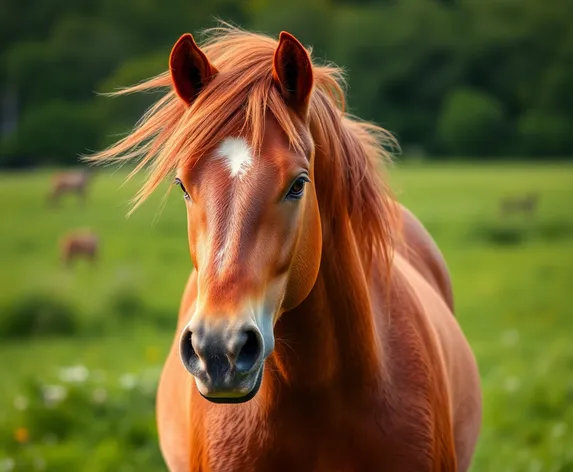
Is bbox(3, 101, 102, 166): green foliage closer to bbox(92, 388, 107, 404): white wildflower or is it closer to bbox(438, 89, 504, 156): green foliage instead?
bbox(438, 89, 504, 156): green foliage

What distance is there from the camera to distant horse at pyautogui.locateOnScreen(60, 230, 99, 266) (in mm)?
15407

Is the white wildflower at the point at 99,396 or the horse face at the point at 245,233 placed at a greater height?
the horse face at the point at 245,233

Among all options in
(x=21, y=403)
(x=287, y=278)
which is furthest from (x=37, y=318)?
(x=287, y=278)

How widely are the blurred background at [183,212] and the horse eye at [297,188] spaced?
49 cm

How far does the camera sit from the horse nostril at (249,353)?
1.85 m

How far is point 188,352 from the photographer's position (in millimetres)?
1891

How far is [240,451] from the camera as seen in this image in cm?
244

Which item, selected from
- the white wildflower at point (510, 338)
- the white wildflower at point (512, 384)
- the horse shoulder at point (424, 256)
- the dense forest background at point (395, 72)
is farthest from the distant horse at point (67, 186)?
the horse shoulder at point (424, 256)

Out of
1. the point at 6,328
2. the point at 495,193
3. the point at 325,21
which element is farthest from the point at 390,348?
the point at 325,21

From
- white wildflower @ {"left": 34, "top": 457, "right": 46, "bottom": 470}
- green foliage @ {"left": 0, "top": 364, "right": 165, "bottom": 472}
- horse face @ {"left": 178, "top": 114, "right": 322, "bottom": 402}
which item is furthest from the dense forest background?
horse face @ {"left": 178, "top": 114, "right": 322, "bottom": 402}

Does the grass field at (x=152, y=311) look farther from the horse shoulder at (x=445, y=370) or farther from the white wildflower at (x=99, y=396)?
the horse shoulder at (x=445, y=370)

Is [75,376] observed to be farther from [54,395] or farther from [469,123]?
[469,123]

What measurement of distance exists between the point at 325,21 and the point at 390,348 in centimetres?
2857

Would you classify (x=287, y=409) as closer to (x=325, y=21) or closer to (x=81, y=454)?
(x=81, y=454)
